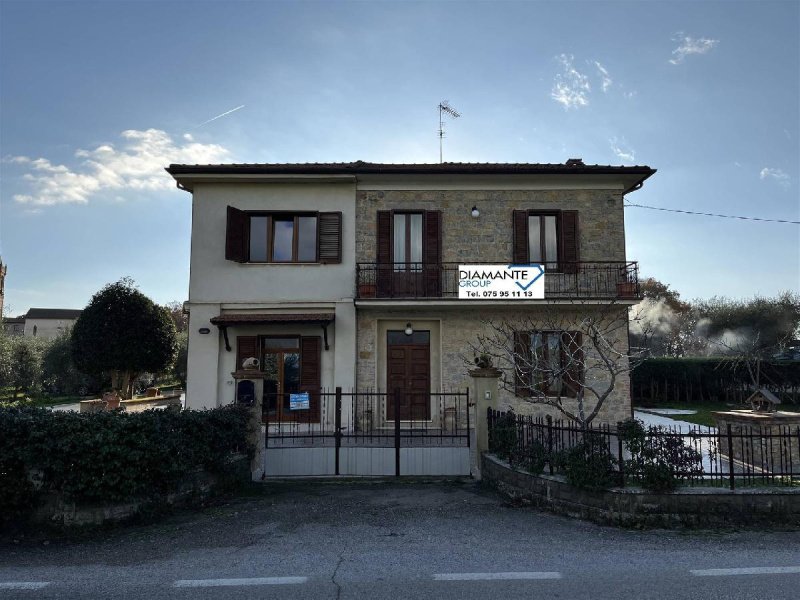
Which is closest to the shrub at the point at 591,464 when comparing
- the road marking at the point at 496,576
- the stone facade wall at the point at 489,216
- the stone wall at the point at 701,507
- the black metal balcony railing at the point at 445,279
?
the stone wall at the point at 701,507

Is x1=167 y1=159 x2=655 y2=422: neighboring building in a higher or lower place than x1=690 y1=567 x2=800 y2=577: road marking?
higher

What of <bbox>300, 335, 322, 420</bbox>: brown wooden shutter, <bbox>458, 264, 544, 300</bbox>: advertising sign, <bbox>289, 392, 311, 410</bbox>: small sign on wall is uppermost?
<bbox>458, 264, 544, 300</bbox>: advertising sign

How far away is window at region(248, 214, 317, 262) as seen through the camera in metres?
14.5

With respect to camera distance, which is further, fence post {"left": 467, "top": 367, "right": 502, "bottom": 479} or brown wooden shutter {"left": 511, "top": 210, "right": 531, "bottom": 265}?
brown wooden shutter {"left": 511, "top": 210, "right": 531, "bottom": 265}

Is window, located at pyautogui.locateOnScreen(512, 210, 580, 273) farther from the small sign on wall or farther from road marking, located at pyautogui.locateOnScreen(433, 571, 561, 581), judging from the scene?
road marking, located at pyautogui.locateOnScreen(433, 571, 561, 581)

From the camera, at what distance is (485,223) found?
14500mm

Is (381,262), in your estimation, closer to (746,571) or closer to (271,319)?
(271,319)

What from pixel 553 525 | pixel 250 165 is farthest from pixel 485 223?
pixel 553 525

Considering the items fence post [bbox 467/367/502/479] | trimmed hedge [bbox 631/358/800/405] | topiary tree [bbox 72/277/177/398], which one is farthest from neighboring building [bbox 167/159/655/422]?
trimmed hedge [bbox 631/358/800/405]

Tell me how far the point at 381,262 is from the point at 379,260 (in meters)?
0.12

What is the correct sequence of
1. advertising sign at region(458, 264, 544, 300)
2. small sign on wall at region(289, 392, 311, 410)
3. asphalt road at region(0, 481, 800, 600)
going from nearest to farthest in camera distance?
asphalt road at region(0, 481, 800, 600) < small sign on wall at region(289, 392, 311, 410) < advertising sign at region(458, 264, 544, 300)

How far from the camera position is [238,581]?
493 cm

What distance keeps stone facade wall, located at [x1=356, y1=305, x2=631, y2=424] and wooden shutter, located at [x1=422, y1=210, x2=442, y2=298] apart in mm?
698

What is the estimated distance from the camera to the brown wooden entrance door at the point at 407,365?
14359 mm
